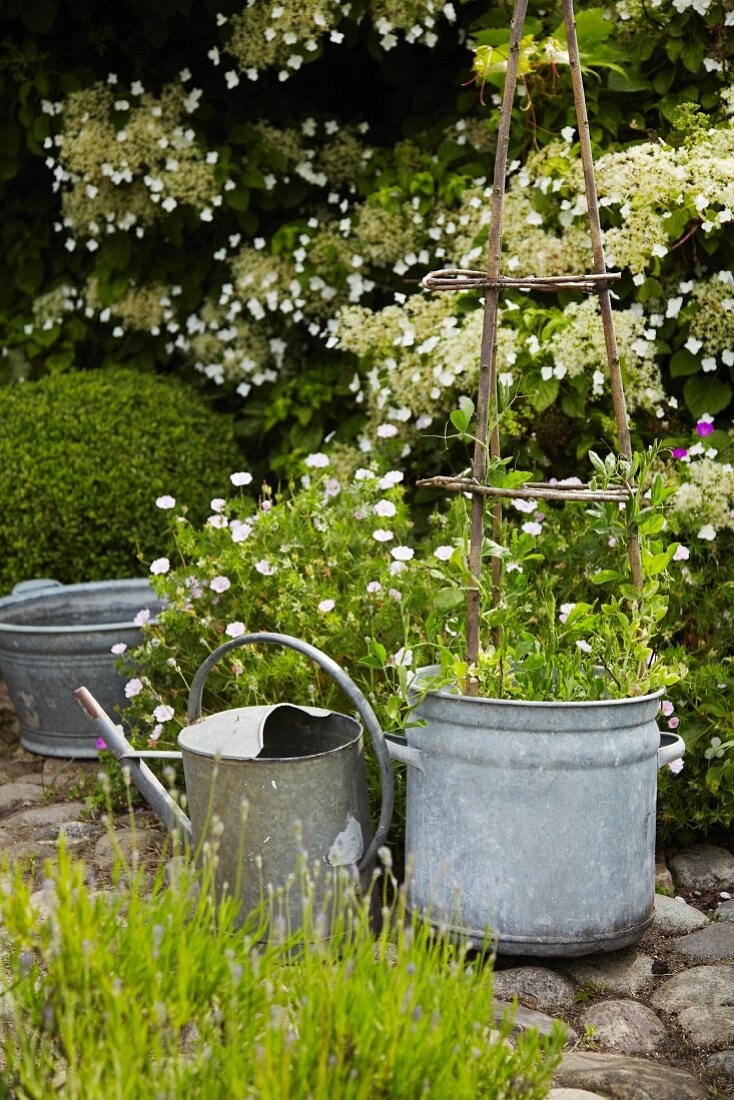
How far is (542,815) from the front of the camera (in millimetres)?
2041

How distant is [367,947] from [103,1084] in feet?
1.09

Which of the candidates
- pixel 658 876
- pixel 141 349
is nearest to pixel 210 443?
pixel 141 349

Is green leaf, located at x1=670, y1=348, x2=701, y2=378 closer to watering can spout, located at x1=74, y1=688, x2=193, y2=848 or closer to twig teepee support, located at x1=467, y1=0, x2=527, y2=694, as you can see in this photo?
twig teepee support, located at x1=467, y1=0, x2=527, y2=694

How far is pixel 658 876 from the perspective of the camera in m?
2.61

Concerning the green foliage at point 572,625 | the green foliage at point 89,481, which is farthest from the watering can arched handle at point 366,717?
the green foliage at point 89,481

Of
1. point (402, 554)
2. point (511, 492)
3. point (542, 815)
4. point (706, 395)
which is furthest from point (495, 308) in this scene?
point (706, 395)

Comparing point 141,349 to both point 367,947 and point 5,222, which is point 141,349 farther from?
point 367,947

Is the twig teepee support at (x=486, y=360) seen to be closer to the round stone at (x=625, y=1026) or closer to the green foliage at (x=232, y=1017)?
the round stone at (x=625, y=1026)

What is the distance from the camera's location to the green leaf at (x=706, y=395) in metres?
3.36

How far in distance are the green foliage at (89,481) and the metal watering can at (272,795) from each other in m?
1.58

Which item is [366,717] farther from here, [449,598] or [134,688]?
[134,688]

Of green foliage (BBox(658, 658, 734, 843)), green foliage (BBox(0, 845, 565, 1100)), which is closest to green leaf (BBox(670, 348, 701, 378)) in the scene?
green foliage (BBox(658, 658, 734, 843))

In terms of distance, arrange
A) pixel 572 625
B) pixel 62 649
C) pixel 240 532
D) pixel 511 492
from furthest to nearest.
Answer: pixel 62 649 → pixel 240 532 → pixel 572 625 → pixel 511 492

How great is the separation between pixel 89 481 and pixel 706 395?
6.34 feet
